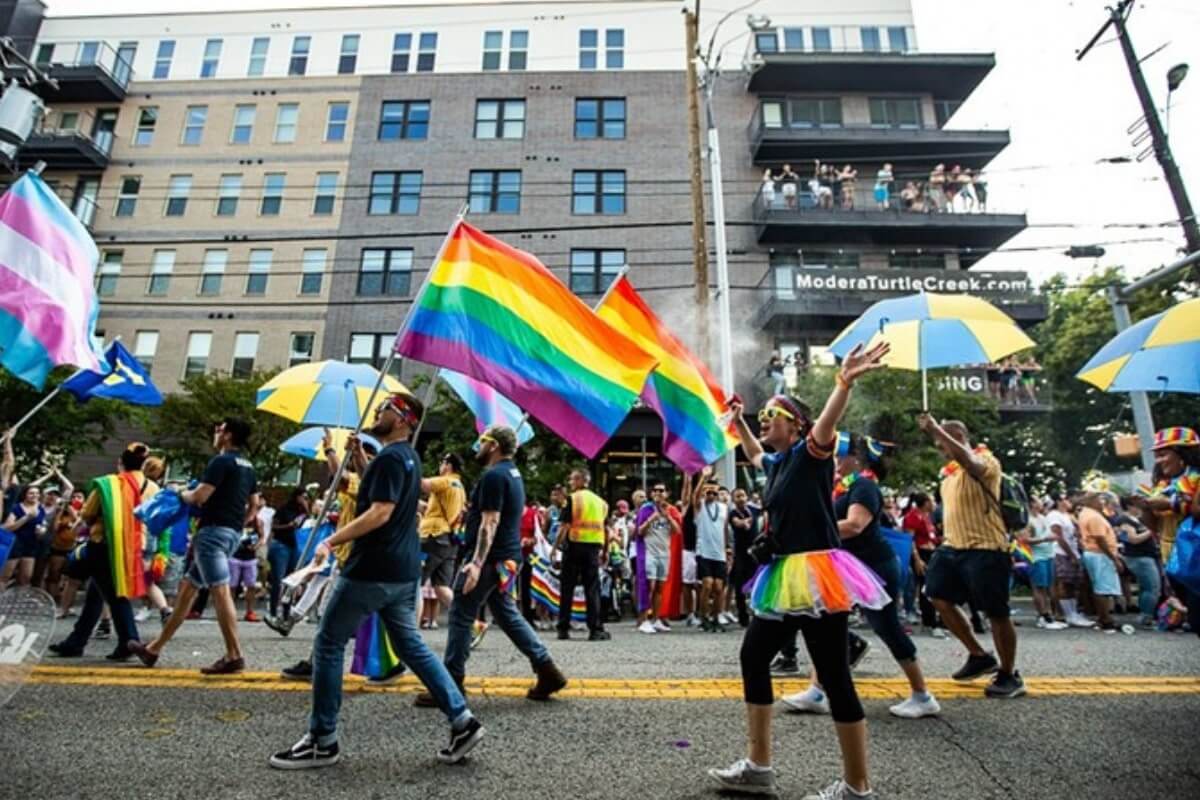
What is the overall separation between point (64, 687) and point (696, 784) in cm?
439

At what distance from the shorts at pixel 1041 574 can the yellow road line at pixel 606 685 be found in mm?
5034

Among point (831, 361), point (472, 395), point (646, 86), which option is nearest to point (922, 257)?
point (831, 361)

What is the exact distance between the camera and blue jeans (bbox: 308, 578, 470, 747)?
341cm

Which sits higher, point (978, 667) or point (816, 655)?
point (816, 655)

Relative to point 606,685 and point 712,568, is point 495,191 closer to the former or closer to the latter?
point 712,568

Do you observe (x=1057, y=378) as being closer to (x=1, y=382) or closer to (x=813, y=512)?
(x=813, y=512)

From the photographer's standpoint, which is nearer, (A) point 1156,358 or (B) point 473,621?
(B) point 473,621

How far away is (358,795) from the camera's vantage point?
3.04 m

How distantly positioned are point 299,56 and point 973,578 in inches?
1276

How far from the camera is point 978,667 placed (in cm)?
504

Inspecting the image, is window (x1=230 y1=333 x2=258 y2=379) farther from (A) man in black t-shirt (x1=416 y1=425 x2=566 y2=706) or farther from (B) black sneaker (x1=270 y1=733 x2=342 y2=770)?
(B) black sneaker (x1=270 y1=733 x2=342 y2=770)

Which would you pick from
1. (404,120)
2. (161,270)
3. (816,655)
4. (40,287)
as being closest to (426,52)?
(404,120)

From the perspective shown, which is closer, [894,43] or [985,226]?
[985,226]

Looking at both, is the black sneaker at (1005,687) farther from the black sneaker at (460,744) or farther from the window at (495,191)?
the window at (495,191)
